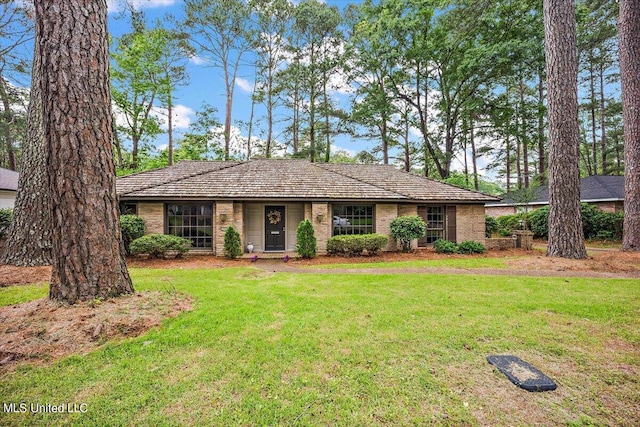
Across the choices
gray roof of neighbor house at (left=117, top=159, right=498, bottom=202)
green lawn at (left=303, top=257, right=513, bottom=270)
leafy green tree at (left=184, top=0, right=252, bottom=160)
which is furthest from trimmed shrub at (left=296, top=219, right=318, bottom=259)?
leafy green tree at (left=184, top=0, right=252, bottom=160)

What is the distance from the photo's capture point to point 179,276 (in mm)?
6977

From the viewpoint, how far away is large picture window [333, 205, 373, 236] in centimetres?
1193

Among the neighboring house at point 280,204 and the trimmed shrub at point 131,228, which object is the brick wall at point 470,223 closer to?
the neighboring house at point 280,204

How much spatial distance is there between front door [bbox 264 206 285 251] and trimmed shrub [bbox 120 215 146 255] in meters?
4.85

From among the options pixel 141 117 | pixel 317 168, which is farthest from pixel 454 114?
pixel 141 117

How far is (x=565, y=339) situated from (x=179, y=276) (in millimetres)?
7886

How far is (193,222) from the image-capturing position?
36.8 ft

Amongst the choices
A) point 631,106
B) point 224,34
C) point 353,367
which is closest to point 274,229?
point 353,367

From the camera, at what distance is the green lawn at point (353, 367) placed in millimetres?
2127

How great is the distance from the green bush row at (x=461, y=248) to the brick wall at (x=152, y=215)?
469 inches

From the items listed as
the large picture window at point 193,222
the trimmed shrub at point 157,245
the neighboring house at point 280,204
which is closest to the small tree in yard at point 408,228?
the neighboring house at point 280,204

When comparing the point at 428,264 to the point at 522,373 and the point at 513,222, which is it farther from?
the point at 513,222

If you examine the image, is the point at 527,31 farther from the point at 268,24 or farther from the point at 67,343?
the point at 67,343

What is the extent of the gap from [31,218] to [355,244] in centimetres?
980
